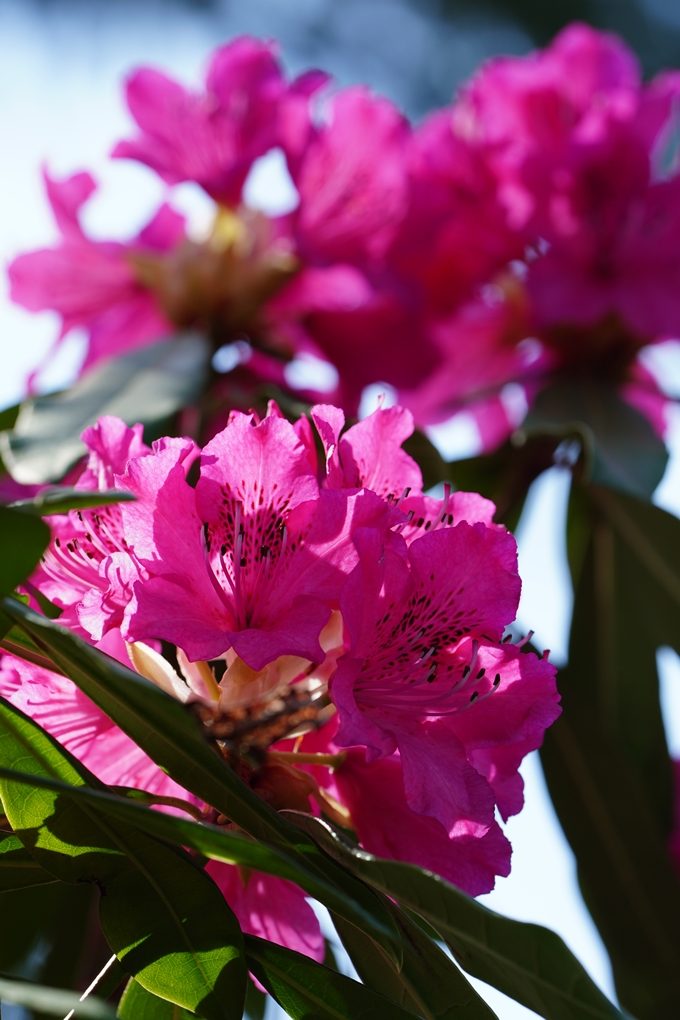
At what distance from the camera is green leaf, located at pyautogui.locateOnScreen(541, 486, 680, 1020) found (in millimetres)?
1097

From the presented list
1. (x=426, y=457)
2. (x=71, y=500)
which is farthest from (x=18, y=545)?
(x=426, y=457)

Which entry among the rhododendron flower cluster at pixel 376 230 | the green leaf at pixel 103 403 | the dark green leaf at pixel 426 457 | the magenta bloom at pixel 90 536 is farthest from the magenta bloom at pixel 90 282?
the magenta bloom at pixel 90 536

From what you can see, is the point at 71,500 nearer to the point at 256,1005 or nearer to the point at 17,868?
the point at 17,868

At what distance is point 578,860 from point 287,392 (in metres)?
0.63

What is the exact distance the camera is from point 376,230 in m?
1.24

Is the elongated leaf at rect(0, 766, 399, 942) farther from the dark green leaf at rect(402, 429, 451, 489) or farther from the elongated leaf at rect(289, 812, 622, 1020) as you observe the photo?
the dark green leaf at rect(402, 429, 451, 489)

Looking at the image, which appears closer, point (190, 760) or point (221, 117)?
point (190, 760)

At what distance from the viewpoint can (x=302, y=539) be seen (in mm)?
580

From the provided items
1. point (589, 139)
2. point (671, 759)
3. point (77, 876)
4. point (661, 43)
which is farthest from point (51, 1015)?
point (661, 43)

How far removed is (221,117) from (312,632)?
32.7 inches

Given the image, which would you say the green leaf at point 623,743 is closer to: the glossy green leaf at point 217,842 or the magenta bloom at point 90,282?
A: the magenta bloom at point 90,282

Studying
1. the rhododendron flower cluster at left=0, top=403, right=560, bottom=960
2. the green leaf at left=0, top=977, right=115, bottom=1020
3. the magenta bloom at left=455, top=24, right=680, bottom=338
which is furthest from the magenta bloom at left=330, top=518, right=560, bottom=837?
the magenta bloom at left=455, top=24, right=680, bottom=338

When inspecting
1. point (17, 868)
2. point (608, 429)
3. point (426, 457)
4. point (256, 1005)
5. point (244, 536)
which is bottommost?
point (256, 1005)

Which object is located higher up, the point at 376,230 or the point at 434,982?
the point at 376,230
